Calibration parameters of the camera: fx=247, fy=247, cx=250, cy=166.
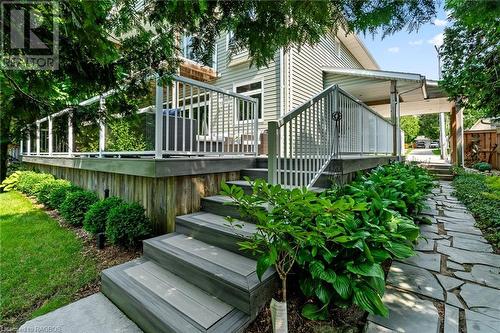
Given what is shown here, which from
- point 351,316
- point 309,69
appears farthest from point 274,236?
point 309,69

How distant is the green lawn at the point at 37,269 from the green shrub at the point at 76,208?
0.67 ft

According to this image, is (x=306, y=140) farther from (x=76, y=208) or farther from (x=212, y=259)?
(x=76, y=208)

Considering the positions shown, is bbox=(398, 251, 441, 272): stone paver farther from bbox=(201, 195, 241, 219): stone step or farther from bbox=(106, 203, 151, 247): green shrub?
bbox=(106, 203, 151, 247): green shrub

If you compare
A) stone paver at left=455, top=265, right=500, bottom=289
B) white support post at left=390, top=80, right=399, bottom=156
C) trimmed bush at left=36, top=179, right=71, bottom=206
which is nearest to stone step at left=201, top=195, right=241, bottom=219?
stone paver at left=455, top=265, right=500, bottom=289

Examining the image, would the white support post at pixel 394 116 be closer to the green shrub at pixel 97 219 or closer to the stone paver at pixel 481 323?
the stone paver at pixel 481 323

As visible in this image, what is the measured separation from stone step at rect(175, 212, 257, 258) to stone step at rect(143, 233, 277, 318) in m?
0.06

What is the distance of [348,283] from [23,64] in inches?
110

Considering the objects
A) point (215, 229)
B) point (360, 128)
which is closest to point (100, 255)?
point (215, 229)

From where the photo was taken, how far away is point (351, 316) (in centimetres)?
188

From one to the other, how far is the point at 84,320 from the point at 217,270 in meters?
1.10

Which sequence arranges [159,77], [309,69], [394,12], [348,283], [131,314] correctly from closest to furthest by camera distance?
[394,12]
[348,283]
[131,314]
[159,77]
[309,69]

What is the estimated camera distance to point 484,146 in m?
12.9

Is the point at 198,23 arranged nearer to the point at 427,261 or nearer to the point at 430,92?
the point at 427,261

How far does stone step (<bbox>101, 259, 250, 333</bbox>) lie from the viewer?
1695 mm
